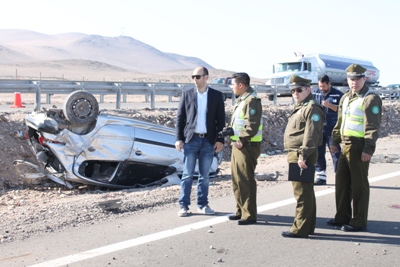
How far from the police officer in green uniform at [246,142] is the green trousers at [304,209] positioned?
2.10ft

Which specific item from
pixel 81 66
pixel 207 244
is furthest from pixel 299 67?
pixel 81 66

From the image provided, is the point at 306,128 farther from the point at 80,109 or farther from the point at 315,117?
the point at 80,109

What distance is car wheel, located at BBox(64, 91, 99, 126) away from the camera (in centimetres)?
945

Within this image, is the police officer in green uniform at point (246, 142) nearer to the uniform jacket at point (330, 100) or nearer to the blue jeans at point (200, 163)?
the blue jeans at point (200, 163)

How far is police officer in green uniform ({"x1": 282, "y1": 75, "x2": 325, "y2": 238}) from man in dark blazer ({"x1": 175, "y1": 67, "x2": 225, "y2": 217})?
1.17 m

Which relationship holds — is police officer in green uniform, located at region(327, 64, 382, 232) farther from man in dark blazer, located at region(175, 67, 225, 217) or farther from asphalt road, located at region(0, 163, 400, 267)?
man in dark blazer, located at region(175, 67, 225, 217)

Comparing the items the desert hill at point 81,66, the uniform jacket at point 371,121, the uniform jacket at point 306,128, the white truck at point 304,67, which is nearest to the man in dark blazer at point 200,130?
the uniform jacket at point 306,128

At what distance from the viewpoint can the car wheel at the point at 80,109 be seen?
9453 mm

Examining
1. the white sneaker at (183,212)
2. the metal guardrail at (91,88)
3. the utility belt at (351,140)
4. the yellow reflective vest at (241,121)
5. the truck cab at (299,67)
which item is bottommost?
the white sneaker at (183,212)

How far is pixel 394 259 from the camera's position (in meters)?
5.79

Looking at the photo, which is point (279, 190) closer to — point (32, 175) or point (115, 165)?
point (115, 165)

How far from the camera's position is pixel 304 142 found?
252 inches

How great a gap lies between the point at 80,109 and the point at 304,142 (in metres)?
4.43

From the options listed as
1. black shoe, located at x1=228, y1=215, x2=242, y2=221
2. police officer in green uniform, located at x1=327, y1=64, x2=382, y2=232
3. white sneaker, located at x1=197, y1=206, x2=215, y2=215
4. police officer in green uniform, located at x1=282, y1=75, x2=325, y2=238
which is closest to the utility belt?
police officer in green uniform, located at x1=327, y1=64, x2=382, y2=232
